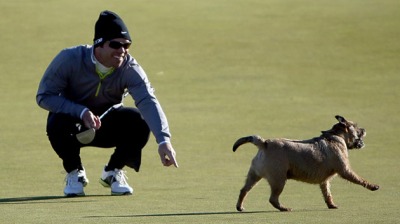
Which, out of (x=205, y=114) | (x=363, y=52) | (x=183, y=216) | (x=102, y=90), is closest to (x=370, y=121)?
(x=205, y=114)

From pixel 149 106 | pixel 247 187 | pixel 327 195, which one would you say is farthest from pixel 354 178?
pixel 149 106

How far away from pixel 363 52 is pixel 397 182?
28.3 ft

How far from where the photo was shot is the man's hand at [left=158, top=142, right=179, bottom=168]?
22.3ft

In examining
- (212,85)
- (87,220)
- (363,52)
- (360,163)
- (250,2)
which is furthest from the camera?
(250,2)

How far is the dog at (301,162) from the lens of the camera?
304 inches

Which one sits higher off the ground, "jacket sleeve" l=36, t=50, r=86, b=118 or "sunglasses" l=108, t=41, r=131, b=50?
"sunglasses" l=108, t=41, r=131, b=50

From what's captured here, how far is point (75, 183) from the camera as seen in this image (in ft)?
28.1

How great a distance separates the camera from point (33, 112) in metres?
14.6

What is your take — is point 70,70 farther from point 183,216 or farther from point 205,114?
point 205,114

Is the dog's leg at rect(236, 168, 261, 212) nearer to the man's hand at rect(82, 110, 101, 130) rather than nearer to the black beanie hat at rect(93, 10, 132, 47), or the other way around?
the man's hand at rect(82, 110, 101, 130)

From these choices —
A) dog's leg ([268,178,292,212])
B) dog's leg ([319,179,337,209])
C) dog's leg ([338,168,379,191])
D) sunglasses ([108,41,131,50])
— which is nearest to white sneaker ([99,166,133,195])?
sunglasses ([108,41,131,50])

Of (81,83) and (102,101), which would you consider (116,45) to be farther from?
(102,101)

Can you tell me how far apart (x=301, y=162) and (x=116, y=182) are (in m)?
1.67

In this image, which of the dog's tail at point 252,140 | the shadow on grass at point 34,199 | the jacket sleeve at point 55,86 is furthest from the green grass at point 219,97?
the jacket sleeve at point 55,86
